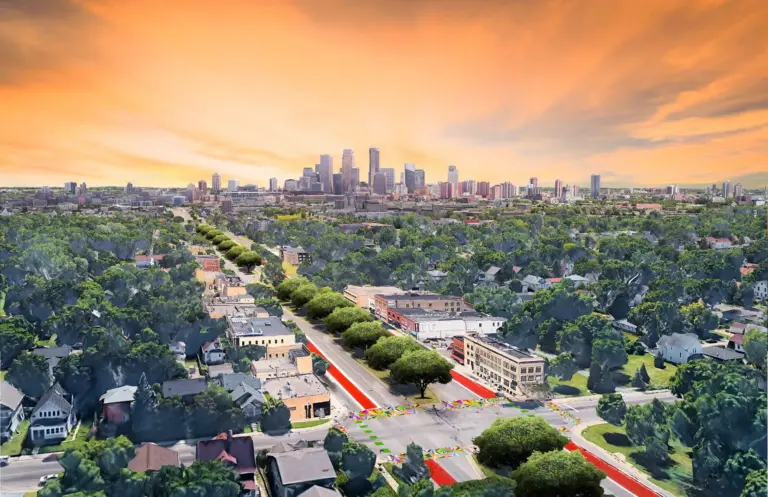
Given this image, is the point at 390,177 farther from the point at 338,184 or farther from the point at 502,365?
the point at 502,365

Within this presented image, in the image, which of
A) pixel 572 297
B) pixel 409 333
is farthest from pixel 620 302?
pixel 409 333

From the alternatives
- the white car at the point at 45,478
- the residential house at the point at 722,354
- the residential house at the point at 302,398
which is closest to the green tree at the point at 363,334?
the residential house at the point at 302,398

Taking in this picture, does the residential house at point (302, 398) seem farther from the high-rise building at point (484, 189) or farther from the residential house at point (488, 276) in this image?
the high-rise building at point (484, 189)

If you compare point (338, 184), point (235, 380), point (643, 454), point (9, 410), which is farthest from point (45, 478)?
point (338, 184)

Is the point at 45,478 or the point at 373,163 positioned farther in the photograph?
the point at 373,163

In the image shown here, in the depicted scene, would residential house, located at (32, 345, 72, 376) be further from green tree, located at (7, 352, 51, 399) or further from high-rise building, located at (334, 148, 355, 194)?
high-rise building, located at (334, 148, 355, 194)

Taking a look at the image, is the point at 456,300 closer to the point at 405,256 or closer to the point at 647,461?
the point at 405,256
